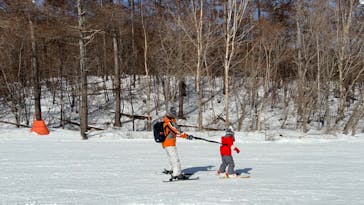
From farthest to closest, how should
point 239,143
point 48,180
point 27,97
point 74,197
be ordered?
point 27,97 → point 239,143 → point 48,180 → point 74,197

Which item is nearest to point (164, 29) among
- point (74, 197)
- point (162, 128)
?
point (162, 128)

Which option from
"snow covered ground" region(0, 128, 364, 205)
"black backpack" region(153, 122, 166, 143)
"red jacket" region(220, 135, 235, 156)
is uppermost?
"black backpack" region(153, 122, 166, 143)

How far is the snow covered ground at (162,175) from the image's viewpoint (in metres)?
6.86

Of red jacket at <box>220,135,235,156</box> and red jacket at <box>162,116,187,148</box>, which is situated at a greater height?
red jacket at <box>162,116,187,148</box>

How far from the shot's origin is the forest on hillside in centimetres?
2348

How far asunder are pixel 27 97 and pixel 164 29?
12.8m

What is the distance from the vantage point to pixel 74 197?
6.75 meters

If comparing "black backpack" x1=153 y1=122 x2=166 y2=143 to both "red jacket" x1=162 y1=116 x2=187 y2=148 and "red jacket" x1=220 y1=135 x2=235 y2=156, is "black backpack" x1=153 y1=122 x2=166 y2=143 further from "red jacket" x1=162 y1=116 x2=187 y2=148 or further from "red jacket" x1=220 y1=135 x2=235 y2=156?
"red jacket" x1=220 y1=135 x2=235 y2=156

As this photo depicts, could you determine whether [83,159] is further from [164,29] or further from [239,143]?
[164,29]

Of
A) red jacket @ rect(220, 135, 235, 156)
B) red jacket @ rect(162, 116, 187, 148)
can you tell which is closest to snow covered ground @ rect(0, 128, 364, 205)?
red jacket @ rect(220, 135, 235, 156)

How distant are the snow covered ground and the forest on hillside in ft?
16.5

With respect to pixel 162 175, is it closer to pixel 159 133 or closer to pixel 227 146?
pixel 159 133

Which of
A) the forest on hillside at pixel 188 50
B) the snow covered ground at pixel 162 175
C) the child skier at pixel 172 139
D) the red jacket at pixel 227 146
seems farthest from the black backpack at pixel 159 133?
the forest on hillside at pixel 188 50

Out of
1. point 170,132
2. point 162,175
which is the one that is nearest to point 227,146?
point 170,132
